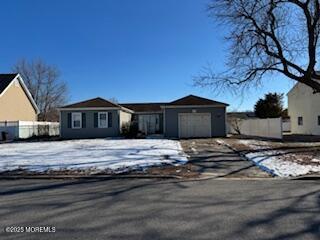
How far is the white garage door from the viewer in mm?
28688

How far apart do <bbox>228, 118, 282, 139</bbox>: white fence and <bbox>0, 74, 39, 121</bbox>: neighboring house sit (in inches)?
939

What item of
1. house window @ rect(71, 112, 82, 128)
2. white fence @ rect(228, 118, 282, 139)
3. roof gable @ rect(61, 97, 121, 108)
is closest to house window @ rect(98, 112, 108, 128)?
roof gable @ rect(61, 97, 121, 108)

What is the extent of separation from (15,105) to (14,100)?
59cm

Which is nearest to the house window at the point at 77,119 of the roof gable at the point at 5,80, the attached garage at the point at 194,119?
the attached garage at the point at 194,119

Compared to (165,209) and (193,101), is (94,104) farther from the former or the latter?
(165,209)

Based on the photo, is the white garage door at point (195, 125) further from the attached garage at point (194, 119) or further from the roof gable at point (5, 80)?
the roof gable at point (5, 80)

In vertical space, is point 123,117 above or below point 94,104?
below

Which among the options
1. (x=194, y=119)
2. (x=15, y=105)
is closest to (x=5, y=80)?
(x=15, y=105)

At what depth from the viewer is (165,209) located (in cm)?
609

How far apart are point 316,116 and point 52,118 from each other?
135ft

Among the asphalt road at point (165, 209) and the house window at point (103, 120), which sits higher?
the house window at point (103, 120)

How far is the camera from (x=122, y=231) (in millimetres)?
4883

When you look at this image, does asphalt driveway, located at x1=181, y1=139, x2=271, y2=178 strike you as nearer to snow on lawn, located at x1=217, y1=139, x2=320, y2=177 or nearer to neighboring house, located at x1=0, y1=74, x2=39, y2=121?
snow on lawn, located at x1=217, y1=139, x2=320, y2=177

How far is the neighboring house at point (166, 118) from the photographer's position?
28594mm
